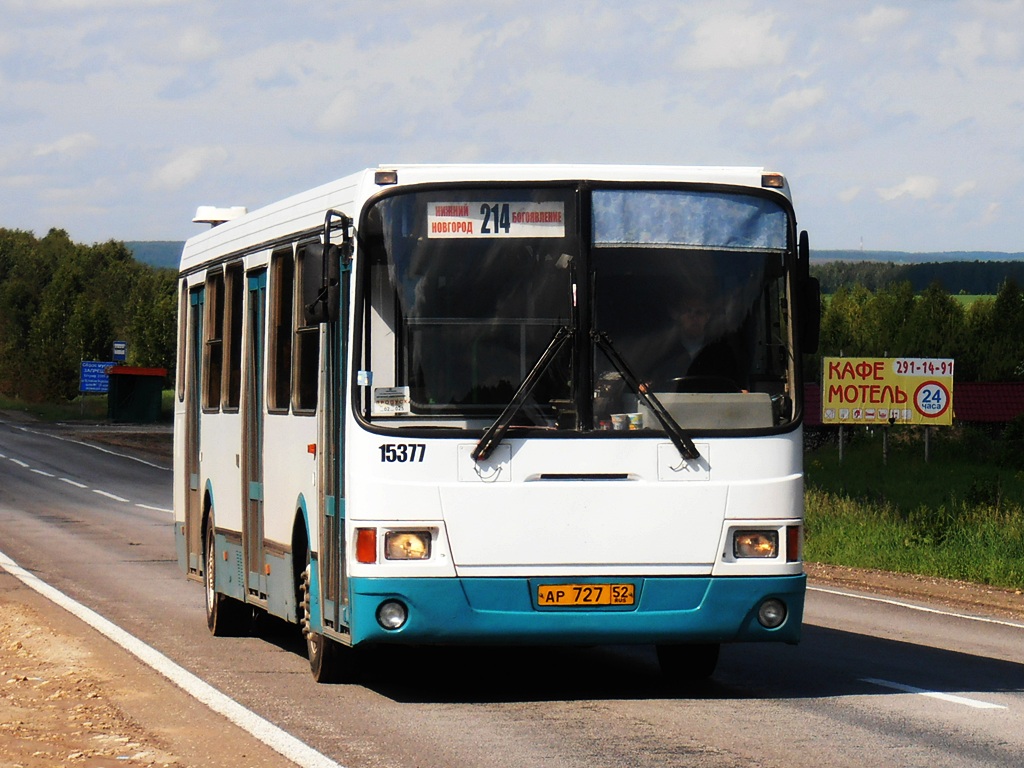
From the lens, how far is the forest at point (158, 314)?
128 meters

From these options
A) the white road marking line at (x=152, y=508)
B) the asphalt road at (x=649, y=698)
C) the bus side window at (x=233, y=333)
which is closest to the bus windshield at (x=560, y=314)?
the asphalt road at (x=649, y=698)

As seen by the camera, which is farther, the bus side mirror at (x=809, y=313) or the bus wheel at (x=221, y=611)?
the bus wheel at (x=221, y=611)

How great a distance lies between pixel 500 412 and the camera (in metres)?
9.73

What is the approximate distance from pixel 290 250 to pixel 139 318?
447 ft

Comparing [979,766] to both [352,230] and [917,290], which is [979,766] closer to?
[352,230]

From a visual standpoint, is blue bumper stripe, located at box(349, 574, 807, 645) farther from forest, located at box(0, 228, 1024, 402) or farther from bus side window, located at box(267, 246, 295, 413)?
forest, located at box(0, 228, 1024, 402)

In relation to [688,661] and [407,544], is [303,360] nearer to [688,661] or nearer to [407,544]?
[407,544]

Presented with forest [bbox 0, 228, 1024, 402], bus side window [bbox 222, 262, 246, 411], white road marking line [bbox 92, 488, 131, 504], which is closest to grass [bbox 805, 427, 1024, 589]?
bus side window [bbox 222, 262, 246, 411]

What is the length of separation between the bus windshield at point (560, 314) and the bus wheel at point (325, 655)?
65.7 inches

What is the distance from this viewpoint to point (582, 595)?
9.74 m

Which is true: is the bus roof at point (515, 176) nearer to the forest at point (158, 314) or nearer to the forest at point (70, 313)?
the forest at point (158, 314)

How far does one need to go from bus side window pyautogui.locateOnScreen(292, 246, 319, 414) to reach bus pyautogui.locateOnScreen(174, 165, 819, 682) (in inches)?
23.2

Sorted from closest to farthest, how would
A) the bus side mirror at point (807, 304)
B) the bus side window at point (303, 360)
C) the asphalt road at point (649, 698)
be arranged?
the asphalt road at point (649, 698) → the bus side mirror at point (807, 304) → the bus side window at point (303, 360)

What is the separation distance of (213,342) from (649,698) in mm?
5095
